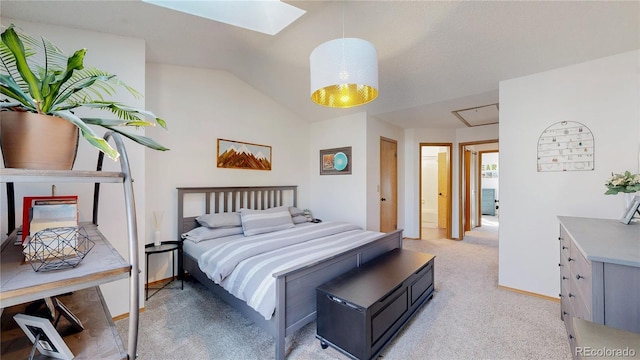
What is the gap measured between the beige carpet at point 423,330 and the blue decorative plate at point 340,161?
2255 millimetres

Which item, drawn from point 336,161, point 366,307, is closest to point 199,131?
point 336,161

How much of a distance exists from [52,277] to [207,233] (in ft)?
7.86

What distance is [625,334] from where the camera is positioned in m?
1.03

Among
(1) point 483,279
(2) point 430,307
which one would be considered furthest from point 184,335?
(1) point 483,279

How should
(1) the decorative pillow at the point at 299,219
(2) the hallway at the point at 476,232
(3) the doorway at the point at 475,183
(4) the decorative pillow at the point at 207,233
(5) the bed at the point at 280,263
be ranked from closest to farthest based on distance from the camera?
Answer: (5) the bed at the point at 280,263 → (4) the decorative pillow at the point at 207,233 → (1) the decorative pillow at the point at 299,219 → (3) the doorway at the point at 475,183 → (2) the hallway at the point at 476,232

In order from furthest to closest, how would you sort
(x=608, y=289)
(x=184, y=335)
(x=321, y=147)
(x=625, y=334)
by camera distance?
(x=321, y=147) → (x=184, y=335) → (x=608, y=289) → (x=625, y=334)

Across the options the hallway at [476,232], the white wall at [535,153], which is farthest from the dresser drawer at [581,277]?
the hallway at [476,232]

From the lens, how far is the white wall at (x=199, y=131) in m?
3.16

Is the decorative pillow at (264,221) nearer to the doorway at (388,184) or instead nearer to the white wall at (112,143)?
the white wall at (112,143)

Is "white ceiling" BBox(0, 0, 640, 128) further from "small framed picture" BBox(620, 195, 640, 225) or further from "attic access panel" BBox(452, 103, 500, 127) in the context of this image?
"small framed picture" BBox(620, 195, 640, 225)

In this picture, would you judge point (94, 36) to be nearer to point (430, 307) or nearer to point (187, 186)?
point (187, 186)

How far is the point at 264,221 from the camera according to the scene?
3348 mm

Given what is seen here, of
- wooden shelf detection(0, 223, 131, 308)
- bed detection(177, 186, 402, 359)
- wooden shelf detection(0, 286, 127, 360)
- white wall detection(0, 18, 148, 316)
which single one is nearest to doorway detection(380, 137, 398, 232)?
bed detection(177, 186, 402, 359)

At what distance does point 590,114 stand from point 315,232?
120 inches
